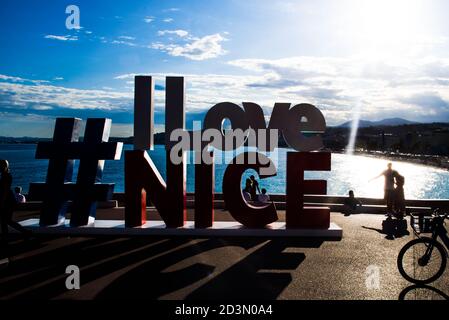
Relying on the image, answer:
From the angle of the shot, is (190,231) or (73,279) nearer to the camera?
(73,279)

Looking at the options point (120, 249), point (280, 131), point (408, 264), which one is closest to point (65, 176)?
point (120, 249)

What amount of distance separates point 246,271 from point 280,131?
16.3 ft

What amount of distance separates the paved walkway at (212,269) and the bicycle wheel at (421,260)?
21 cm

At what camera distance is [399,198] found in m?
15.4

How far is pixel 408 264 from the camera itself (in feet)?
26.8

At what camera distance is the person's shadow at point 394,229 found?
12992mm

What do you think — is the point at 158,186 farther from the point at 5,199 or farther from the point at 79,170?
the point at 5,199

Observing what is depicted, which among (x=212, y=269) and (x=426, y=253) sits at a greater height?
(x=426, y=253)

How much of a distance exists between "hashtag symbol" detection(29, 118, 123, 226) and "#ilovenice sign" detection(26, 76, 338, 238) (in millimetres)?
28

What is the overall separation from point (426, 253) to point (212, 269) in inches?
152

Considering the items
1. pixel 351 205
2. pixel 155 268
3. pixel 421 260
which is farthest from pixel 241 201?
pixel 351 205

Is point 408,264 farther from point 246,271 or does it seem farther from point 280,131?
point 280,131

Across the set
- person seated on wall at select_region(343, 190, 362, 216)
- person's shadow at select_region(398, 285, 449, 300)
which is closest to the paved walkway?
person's shadow at select_region(398, 285, 449, 300)

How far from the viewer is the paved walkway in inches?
304
